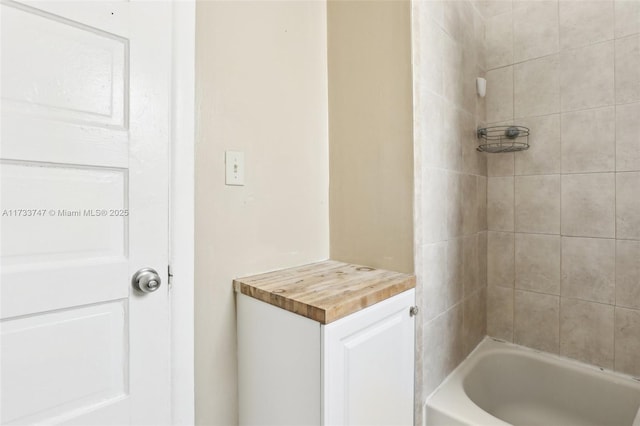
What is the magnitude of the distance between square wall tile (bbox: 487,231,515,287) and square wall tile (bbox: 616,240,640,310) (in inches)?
17.1

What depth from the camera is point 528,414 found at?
61.1 inches

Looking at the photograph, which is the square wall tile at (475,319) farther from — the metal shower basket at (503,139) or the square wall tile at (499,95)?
the square wall tile at (499,95)

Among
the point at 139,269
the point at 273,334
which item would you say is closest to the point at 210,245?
the point at 139,269

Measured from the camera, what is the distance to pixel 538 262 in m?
1.67

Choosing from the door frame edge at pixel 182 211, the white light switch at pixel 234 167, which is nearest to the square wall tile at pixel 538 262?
the white light switch at pixel 234 167

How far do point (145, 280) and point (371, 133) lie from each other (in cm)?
95

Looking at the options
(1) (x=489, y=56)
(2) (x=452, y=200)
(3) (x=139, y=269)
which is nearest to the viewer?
(3) (x=139, y=269)

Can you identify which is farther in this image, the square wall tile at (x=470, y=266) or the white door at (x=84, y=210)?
the square wall tile at (x=470, y=266)

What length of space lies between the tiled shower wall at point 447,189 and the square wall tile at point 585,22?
0.39m

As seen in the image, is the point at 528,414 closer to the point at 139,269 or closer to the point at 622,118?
the point at 622,118

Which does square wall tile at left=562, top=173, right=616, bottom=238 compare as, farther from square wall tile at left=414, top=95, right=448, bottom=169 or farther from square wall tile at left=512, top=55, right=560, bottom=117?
square wall tile at left=414, top=95, right=448, bottom=169

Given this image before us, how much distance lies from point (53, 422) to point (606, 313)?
2.17 m

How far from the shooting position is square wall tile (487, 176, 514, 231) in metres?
1.76

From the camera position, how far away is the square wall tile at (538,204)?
1613 millimetres
